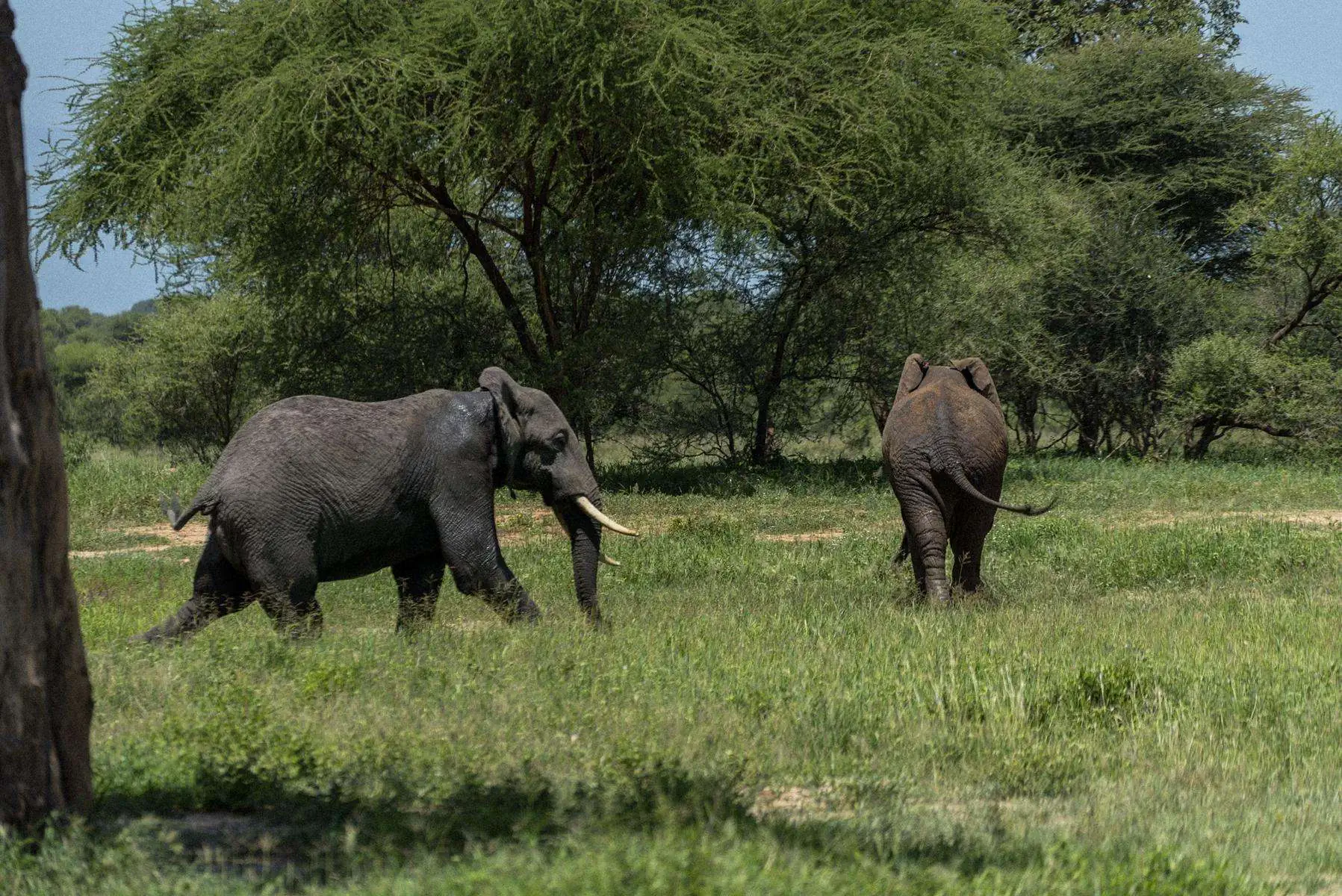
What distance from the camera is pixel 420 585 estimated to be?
9188 millimetres

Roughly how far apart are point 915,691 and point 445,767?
8.40 feet

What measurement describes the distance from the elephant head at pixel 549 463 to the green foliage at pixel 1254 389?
64.0 ft

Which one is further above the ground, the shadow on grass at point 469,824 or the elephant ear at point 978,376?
the elephant ear at point 978,376

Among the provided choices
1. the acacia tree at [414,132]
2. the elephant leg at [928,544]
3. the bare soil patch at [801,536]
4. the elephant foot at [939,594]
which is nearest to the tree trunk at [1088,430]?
the acacia tree at [414,132]

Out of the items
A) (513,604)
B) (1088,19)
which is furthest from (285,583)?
(1088,19)

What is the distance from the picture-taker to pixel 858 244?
2303cm

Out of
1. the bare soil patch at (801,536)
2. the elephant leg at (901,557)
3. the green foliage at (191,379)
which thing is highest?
the green foliage at (191,379)

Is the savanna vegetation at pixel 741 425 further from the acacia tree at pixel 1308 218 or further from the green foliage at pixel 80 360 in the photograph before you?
the green foliage at pixel 80 360

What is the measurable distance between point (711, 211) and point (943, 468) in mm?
10223

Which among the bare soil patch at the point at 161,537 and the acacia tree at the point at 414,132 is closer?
the bare soil patch at the point at 161,537

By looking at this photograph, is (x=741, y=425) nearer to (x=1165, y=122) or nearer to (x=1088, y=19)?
(x=1165, y=122)

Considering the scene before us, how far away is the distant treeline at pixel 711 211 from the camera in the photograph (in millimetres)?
19281

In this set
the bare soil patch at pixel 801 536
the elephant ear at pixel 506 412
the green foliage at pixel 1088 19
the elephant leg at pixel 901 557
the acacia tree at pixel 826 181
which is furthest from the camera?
the green foliage at pixel 1088 19

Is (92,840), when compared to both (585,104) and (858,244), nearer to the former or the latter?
(585,104)
